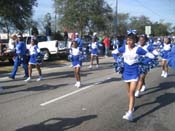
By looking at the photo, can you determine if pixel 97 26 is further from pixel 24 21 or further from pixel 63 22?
pixel 24 21

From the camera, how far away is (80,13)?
47156 mm

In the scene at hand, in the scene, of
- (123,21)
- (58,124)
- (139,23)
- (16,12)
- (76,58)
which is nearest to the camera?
(58,124)

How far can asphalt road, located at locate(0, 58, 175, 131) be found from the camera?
332 inches

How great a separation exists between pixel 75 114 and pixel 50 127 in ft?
4.33

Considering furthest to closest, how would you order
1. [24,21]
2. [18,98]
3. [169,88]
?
[24,21], [169,88], [18,98]

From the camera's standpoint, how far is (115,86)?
48.1 ft

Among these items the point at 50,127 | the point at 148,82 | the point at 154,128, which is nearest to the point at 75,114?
the point at 50,127

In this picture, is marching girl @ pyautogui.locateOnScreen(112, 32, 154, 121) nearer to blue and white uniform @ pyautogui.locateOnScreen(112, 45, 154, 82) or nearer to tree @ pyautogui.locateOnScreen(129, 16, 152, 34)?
blue and white uniform @ pyautogui.locateOnScreen(112, 45, 154, 82)

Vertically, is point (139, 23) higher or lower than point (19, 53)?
higher

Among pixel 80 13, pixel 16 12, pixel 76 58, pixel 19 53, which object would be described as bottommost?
pixel 76 58

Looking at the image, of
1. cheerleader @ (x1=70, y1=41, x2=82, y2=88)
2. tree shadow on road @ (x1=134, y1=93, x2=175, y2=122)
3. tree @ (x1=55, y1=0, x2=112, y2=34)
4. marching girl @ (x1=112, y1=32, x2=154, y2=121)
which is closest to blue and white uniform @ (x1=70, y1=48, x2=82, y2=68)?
cheerleader @ (x1=70, y1=41, x2=82, y2=88)

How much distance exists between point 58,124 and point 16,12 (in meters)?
27.1

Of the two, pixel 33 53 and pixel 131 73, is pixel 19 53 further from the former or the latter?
pixel 131 73

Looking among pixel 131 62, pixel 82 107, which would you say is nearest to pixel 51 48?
pixel 82 107
